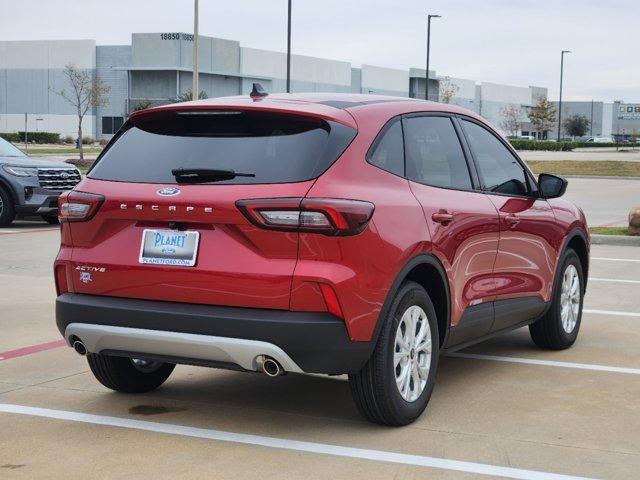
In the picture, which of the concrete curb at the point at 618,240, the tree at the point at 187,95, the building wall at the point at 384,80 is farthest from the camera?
the building wall at the point at 384,80

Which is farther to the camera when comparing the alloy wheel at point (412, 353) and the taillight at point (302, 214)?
the alloy wheel at point (412, 353)

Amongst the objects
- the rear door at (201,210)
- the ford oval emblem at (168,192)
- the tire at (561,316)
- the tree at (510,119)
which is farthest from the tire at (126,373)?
the tree at (510,119)

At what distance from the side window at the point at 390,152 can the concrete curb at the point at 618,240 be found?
11294 mm

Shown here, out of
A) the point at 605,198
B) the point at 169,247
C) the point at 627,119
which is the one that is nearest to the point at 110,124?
the point at 605,198

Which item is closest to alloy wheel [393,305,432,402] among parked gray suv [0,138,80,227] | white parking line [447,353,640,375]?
white parking line [447,353,640,375]

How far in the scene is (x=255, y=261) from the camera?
5207 millimetres

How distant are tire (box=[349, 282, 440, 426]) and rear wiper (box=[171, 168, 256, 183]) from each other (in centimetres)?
103

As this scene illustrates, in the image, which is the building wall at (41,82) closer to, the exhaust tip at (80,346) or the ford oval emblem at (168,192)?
the exhaust tip at (80,346)

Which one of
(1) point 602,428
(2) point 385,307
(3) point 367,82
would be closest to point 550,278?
(1) point 602,428

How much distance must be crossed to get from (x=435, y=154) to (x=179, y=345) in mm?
1978

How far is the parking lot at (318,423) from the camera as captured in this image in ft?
16.6

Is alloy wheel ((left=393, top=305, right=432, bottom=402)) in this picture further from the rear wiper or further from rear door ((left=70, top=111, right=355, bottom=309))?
the rear wiper

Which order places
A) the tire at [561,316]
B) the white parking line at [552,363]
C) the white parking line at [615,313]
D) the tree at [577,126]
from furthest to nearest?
the tree at [577,126] → the white parking line at [615,313] → the tire at [561,316] → the white parking line at [552,363]

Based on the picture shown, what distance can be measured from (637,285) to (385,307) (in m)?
7.00
